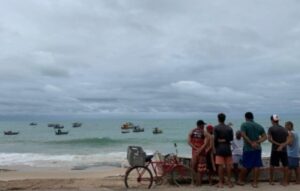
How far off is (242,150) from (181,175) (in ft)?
5.04

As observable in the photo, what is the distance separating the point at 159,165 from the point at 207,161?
4.07 ft

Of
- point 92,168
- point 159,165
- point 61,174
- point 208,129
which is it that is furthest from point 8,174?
point 208,129

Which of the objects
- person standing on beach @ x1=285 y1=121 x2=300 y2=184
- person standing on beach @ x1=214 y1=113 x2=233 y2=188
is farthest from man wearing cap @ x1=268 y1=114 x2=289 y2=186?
person standing on beach @ x1=214 y1=113 x2=233 y2=188

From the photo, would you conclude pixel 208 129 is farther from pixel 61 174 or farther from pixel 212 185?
pixel 61 174

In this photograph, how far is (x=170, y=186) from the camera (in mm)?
11250

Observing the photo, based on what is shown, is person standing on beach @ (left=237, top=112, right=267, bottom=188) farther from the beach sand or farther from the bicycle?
the bicycle

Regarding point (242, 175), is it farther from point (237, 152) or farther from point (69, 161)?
point (69, 161)

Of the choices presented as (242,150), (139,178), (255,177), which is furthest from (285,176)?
(139,178)

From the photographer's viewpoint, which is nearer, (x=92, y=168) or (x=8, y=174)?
(x=8, y=174)

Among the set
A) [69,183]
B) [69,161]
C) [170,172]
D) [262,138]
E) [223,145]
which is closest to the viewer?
[223,145]

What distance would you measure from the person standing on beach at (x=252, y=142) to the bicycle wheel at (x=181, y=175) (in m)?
1.36

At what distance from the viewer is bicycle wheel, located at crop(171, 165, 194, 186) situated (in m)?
11.4

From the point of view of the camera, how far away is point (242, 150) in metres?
11.2

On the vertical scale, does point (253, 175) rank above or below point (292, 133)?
below
